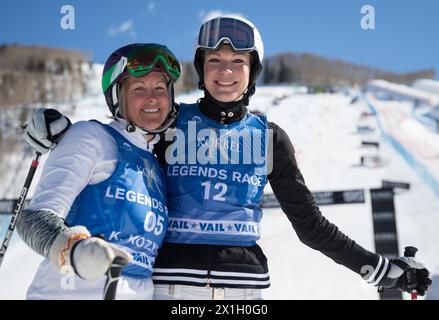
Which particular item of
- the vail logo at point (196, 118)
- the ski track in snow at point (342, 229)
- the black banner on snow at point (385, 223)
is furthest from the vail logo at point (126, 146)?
the black banner on snow at point (385, 223)

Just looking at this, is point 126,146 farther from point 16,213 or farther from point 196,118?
point 16,213

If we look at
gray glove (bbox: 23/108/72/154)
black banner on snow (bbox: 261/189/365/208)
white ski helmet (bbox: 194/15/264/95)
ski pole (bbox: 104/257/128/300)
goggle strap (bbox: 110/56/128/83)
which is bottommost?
ski pole (bbox: 104/257/128/300)

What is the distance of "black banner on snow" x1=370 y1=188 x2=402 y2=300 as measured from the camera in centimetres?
491

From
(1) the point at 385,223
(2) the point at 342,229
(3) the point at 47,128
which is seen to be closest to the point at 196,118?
(3) the point at 47,128

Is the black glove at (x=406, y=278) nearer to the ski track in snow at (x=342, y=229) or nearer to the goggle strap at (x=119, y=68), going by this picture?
the ski track in snow at (x=342, y=229)

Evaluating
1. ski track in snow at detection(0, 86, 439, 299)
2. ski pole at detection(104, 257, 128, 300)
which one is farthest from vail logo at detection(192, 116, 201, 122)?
ski pole at detection(104, 257, 128, 300)

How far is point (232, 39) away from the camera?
2.41 metres

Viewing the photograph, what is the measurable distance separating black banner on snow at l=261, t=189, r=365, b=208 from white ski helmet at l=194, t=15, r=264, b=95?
112 inches

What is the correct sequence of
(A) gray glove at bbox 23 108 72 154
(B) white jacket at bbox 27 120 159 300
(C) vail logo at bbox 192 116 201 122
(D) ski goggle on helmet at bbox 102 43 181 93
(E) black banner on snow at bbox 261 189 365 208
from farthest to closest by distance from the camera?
(E) black banner on snow at bbox 261 189 365 208 < (C) vail logo at bbox 192 116 201 122 < (D) ski goggle on helmet at bbox 102 43 181 93 < (A) gray glove at bbox 23 108 72 154 < (B) white jacket at bbox 27 120 159 300

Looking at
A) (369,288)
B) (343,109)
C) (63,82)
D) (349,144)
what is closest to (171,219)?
(369,288)

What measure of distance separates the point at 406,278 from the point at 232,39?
1.55 meters

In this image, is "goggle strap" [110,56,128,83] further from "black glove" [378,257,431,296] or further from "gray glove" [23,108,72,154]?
"black glove" [378,257,431,296]

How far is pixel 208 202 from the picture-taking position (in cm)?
222
